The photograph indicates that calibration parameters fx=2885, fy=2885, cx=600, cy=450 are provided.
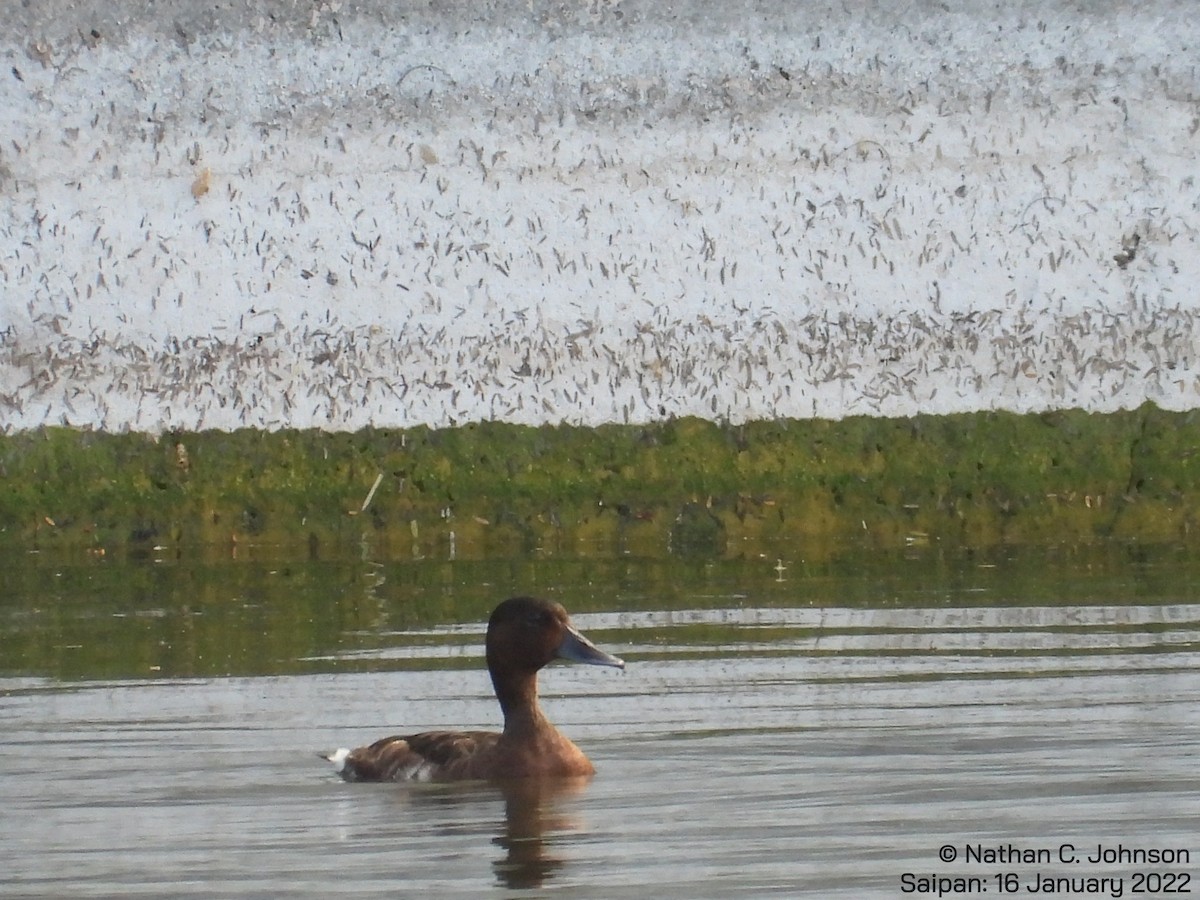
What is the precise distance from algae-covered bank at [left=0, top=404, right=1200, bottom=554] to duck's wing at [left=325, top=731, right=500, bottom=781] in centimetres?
568

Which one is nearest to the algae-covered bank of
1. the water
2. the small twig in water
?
the small twig in water

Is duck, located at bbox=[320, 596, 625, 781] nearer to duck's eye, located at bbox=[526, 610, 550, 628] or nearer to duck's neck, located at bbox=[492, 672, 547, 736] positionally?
duck's neck, located at bbox=[492, 672, 547, 736]

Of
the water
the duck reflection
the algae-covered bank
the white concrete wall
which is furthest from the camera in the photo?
the white concrete wall

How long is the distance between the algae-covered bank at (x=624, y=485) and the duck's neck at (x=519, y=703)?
536 cm

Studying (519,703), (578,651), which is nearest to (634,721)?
(578,651)

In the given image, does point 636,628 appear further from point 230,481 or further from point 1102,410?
point 1102,410

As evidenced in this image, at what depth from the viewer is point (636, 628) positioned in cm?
1181

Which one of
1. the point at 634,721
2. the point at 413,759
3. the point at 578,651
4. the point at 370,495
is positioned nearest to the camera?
the point at 413,759

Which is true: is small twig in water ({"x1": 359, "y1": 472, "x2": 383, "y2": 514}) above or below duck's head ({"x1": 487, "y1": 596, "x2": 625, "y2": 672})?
above

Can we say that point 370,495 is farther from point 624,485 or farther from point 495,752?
point 495,752

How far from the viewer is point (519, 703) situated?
903cm

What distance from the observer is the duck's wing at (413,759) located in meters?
8.79

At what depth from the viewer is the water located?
7375 mm

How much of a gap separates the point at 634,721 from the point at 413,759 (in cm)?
119
